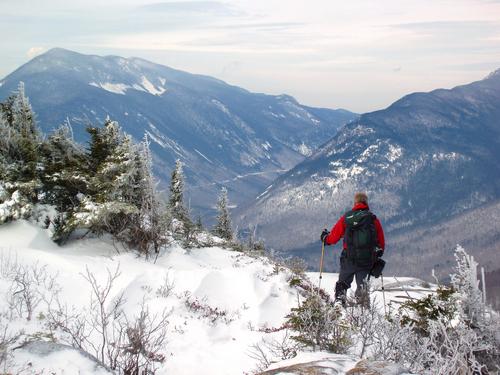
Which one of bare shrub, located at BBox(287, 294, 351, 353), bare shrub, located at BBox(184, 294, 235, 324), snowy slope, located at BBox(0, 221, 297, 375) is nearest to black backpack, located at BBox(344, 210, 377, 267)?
bare shrub, located at BBox(287, 294, 351, 353)

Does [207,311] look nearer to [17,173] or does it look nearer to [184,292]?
[184,292]

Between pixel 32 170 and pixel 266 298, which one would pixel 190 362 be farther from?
pixel 32 170

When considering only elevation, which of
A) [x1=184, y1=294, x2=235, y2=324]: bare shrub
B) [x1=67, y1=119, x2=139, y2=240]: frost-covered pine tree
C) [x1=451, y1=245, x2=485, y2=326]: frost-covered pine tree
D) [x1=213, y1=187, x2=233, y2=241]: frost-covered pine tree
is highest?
[x1=67, y1=119, x2=139, y2=240]: frost-covered pine tree

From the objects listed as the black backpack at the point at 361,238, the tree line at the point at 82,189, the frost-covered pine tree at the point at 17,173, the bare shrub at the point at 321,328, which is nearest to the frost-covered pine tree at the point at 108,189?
the tree line at the point at 82,189

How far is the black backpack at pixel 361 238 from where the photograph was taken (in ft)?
33.4

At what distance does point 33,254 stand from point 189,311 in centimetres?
409

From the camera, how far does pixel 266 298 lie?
40.5ft

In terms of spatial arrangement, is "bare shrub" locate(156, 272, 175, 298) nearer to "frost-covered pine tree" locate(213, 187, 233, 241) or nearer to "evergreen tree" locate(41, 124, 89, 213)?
"evergreen tree" locate(41, 124, 89, 213)

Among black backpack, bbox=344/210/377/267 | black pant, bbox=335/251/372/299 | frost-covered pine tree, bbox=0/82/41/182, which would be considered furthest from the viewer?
frost-covered pine tree, bbox=0/82/41/182

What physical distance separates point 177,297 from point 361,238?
4184 millimetres

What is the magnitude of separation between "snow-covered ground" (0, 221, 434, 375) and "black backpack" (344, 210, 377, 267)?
121cm

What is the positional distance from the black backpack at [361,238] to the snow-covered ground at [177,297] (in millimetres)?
1207

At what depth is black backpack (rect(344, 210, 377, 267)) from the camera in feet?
33.4

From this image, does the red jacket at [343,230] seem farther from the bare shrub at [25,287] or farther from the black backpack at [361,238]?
the bare shrub at [25,287]
